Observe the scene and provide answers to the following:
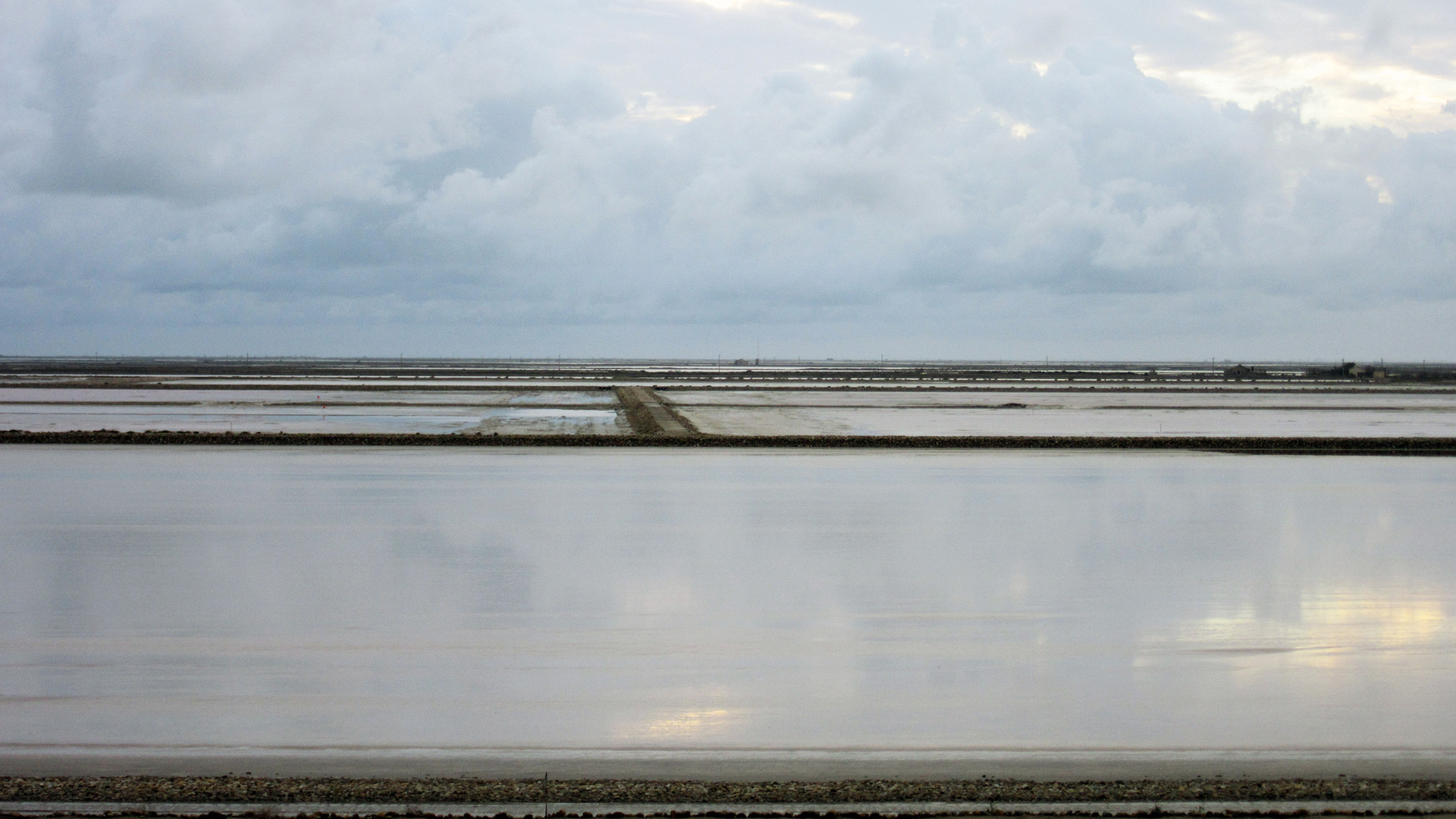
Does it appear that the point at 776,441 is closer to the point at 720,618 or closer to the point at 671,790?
the point at 720,618

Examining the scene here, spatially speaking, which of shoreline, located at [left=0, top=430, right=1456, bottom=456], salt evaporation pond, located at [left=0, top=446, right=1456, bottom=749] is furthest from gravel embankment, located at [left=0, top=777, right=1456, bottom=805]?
shoreline, located at [left=0, top=430, right=1456, bottom=456]

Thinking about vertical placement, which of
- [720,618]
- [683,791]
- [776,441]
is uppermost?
[776,441]

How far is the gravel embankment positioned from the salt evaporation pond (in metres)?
0.67

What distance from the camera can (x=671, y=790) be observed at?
583 cm

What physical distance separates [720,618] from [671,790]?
13.5 feet

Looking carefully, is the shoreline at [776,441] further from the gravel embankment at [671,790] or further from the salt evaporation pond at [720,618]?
the gravel embankment at [671,790]

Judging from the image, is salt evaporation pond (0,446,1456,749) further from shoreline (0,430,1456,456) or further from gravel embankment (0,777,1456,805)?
shoreline (0,430,1456,456)

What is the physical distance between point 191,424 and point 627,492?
859 inches

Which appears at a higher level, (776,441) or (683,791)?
(776,441)

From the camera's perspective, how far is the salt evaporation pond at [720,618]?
708 centimetres

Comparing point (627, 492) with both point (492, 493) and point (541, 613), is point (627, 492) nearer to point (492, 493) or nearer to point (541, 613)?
point (492, 493)

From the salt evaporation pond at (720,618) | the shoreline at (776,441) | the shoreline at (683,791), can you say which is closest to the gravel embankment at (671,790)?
the shoreline at (683,791)

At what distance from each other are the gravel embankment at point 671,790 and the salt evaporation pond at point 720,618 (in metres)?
0.67

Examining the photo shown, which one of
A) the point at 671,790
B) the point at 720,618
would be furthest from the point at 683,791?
the point at 720,618
